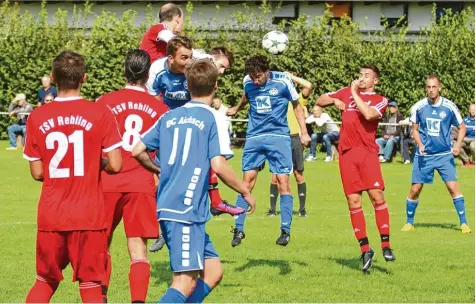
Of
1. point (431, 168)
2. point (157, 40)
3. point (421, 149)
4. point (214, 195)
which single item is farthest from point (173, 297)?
point (431, 168)

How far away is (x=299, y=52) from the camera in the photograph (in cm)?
3456

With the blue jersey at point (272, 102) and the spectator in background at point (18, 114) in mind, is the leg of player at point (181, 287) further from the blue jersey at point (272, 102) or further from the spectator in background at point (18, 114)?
the spectator in background at point (18, 114)

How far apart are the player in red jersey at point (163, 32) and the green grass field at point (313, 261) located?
7.97 ft

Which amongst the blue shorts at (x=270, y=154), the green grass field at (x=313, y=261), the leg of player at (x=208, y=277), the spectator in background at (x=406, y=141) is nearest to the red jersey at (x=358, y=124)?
the blue shorts at (x=270, y=154)

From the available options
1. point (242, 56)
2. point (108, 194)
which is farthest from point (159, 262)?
point (242, 56)

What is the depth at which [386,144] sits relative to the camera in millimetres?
29703

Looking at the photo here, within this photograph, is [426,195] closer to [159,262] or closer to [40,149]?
[159,262]

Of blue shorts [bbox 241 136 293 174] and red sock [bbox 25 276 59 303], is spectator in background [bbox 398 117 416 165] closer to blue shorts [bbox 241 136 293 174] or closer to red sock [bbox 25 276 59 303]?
blue shorts [bbox 241 136 293 174]

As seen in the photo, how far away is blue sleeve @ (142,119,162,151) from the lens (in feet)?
26.3

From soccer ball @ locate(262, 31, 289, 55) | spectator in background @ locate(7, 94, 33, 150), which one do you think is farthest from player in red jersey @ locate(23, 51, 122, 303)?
spectator in background @ locate(7, 94, 33, 150)

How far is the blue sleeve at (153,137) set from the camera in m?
8.03

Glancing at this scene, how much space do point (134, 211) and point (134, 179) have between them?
0.28 metres

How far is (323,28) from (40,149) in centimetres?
2702

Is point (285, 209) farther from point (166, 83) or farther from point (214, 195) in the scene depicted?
point (214, 195)
